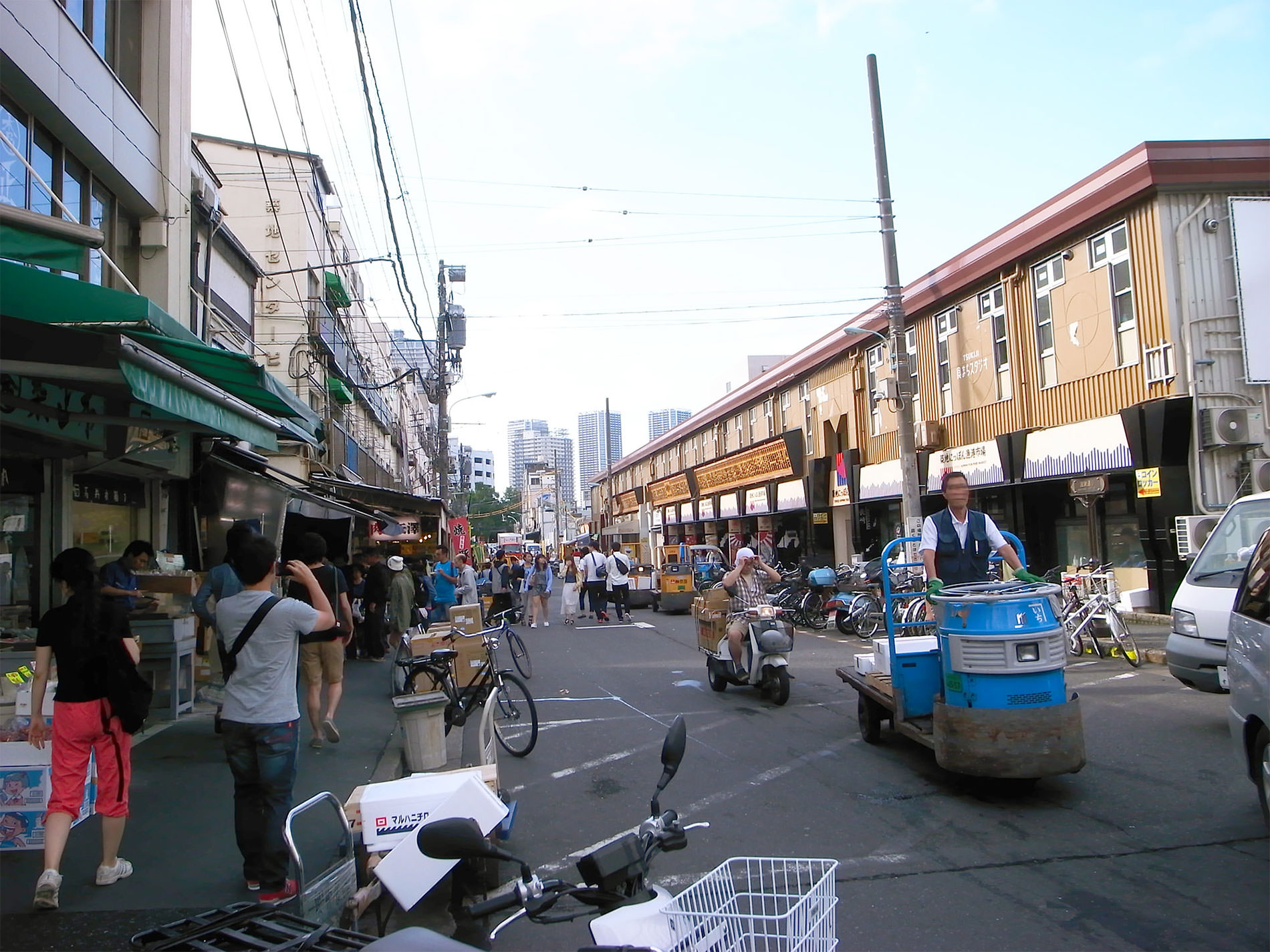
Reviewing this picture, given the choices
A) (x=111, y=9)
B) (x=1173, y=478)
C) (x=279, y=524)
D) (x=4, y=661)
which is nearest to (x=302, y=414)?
(x=4, y=661)

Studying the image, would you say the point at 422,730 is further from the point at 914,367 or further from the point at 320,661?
the point at 914,367

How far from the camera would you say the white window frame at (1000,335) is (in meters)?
19.9

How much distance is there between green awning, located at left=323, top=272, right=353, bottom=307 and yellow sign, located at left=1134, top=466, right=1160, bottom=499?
23.6 metres

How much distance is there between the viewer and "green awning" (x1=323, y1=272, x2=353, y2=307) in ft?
95.9

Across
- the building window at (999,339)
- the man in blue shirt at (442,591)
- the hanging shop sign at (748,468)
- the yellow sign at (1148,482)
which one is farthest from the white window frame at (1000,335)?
the man in blue shirt at (442,591)

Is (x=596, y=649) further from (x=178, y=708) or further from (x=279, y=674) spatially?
(x=279, y=674)

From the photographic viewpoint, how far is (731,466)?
36.2 m

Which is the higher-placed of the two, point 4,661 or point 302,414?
point 302,414

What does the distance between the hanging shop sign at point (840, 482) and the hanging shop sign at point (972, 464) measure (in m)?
4.24

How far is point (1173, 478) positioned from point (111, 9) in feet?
55.6

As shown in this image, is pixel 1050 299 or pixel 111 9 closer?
pixel 111 9

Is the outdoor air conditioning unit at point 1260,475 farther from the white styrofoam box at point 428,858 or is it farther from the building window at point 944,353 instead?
the white styrofoam box at point 428,858

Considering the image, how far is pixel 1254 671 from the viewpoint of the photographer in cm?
497

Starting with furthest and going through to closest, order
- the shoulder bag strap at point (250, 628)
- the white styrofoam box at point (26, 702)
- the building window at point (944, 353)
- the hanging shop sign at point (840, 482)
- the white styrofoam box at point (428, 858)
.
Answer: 1. the hanging shop sign at point (840, 482)
2. the building window at point (944, 353)
3. the white styrofoam box at point (26, 702)
4. the shoulder bag strap at point (250, 628)
5. the white styrofoam box at point (428, 858)
